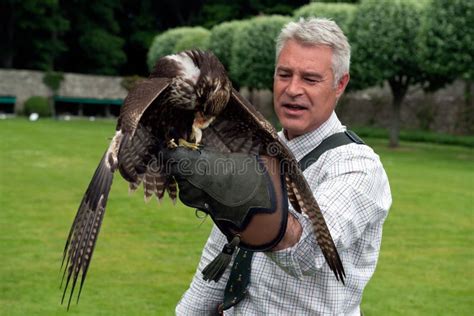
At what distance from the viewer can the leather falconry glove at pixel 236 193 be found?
2623 millimetres

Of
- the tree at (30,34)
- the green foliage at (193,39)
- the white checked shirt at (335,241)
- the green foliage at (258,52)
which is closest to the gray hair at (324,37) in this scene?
the white checked shirt at (335,241)

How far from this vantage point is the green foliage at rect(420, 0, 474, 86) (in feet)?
94.3

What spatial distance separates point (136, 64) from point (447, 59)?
48.7 meters

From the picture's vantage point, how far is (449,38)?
29.0 meters

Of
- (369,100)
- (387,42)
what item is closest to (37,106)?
(369,100)

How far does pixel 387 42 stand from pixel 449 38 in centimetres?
451

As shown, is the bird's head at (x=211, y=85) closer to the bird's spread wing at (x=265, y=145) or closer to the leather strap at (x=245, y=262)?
the bird's spread wing at (x=265, y=145)

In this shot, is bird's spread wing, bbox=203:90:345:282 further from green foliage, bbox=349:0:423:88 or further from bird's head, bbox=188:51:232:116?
green foliage, bbox=349:0:423:88

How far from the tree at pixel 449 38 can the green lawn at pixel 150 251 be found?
1145 centimetres

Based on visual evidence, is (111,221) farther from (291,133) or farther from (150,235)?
(291,133)

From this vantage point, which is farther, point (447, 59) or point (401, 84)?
point (401, 84)

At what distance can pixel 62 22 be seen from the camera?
2402 inches

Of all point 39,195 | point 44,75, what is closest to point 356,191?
point 39,195

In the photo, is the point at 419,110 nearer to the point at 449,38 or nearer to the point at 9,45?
the point at 449,38
